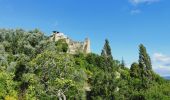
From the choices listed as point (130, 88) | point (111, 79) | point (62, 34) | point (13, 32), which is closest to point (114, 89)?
point (111, 79)

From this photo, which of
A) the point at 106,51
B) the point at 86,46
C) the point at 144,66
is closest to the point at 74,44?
the point at 86,46

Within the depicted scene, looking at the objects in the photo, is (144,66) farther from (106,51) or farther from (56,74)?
(56,74)

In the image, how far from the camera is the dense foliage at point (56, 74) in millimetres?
57719

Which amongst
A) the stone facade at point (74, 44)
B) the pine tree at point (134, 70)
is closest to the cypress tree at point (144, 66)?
the pine tree at point (134, 70)

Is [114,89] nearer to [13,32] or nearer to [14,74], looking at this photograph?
[14,74]

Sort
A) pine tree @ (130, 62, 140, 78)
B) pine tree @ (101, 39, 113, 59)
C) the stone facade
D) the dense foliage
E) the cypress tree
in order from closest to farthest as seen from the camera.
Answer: the dense foliage → the cypress tree → pine tree @ (101, 39, 113, 59) → pine tree @ (130, 62, 140, 78) → the stone facade

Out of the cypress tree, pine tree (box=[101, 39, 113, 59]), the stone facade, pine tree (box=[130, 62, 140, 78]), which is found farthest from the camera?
the stone facade

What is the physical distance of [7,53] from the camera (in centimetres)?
8875

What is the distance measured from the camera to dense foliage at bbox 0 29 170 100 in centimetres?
5772

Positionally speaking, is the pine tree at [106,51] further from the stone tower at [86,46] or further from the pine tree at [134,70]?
the stone tower at [86,46]

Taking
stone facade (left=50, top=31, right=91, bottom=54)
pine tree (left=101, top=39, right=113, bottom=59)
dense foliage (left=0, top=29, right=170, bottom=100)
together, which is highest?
stone facade (left=50, top=31, right=91, bottom=54)

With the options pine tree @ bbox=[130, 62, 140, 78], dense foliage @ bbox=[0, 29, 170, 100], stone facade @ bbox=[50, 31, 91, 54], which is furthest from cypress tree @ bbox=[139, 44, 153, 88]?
stone facade @ bbox=[50, 31, 91, 54]

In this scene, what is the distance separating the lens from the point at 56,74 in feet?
187

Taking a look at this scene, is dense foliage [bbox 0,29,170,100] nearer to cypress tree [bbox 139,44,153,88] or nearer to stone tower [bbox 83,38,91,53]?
cypress tree [bbox 139,44,153,88]
